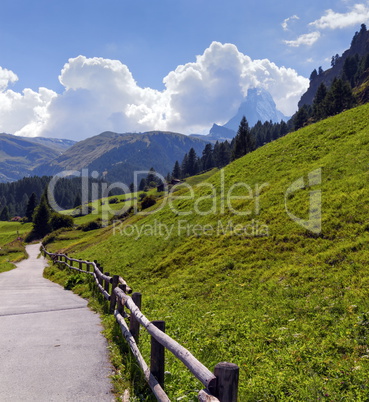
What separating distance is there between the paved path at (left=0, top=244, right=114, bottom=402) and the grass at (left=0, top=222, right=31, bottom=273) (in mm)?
36944

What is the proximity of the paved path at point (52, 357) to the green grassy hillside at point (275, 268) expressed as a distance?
1992mm

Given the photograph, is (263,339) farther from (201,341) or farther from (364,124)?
(364,124)

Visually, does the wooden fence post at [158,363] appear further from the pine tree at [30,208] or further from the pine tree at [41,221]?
the pine tree at [30,208]

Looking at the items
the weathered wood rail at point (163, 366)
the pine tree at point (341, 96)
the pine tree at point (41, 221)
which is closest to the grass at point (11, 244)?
the pine tree at point (41, 221)

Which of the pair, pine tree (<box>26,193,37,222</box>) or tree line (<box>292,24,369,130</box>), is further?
pine tree (<box>26,193,37,222</box>)

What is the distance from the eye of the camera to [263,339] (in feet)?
30.5

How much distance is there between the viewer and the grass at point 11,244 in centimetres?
5555

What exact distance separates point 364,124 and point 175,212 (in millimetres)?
21835

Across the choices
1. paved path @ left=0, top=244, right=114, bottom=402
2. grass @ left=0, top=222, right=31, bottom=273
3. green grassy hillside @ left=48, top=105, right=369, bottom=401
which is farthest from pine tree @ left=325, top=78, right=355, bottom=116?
paved path @ left=0, top=244, right=114, bottom=402

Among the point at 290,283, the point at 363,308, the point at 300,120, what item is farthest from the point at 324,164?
the point at 300,120

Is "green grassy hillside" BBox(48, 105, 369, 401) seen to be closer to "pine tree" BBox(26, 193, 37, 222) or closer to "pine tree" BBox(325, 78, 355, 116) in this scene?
"pine tree" BBox(325, 78, 355, 116)

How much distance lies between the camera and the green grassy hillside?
7424mm

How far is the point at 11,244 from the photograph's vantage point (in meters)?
88.6

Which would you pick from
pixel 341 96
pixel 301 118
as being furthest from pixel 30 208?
pixel 341 96
